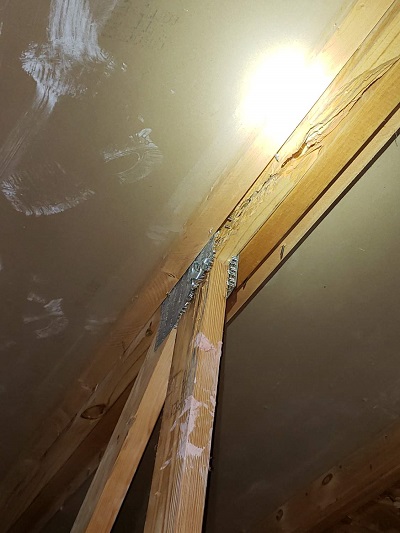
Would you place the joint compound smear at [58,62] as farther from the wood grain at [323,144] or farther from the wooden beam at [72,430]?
the wooden beam at [72,430]

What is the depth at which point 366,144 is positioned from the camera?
123cm

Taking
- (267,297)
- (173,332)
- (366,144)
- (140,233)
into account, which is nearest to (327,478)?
(267,297)

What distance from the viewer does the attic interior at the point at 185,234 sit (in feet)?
3.82

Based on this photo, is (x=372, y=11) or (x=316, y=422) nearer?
(x=372, y=11)

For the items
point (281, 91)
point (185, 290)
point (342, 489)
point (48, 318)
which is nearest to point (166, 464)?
point (185, 290)

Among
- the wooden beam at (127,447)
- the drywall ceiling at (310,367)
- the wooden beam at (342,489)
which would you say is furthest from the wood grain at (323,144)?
the wooden beam at (342,489)

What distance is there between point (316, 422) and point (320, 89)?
1.43 metres

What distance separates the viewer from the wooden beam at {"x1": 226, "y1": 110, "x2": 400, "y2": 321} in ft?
4.02

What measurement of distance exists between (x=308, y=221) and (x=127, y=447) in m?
0.74

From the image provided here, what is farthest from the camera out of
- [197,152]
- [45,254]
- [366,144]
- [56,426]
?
[56,426]

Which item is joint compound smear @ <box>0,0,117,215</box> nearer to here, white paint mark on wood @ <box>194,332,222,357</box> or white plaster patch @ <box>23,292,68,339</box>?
white plaster patch @ <box>23,292,68,339</box>

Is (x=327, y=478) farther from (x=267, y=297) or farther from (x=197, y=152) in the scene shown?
(x=197, y=152)

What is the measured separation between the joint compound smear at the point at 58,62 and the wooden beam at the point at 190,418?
1.89ft

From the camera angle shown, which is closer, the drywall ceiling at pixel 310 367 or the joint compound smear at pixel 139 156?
the joint compound smear at pixel 139 156
